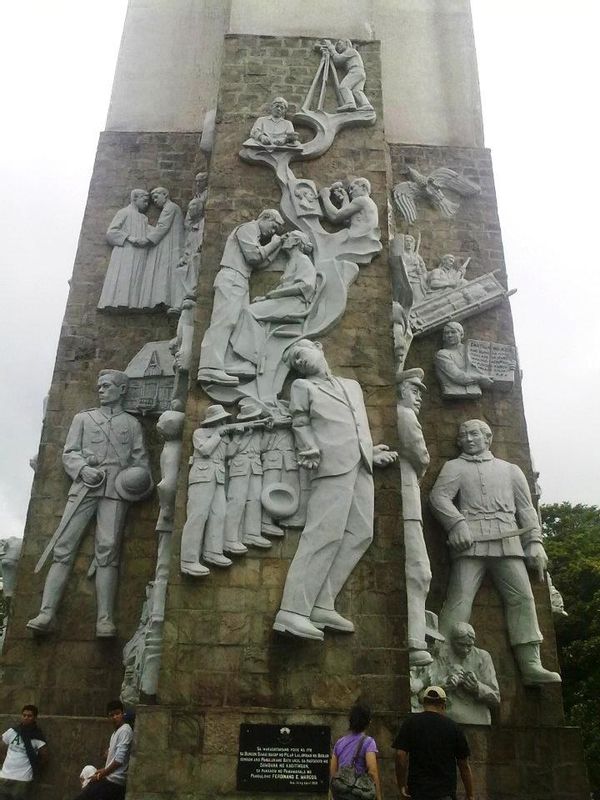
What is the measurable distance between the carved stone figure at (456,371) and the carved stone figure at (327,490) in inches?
97.1

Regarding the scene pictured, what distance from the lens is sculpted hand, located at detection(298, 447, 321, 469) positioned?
24.5 feet

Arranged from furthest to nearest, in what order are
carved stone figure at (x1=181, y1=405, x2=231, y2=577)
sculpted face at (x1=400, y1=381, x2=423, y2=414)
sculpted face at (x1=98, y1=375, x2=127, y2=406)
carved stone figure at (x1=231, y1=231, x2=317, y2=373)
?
1. sculpted face at (x1=98, y1=375, x2=127, y2=406)
2. sculpted face at (x1=400, y1=381, x2=423, y2=414)
3. carved stone figure at (x1=231, y1=231, x2=317, y2=373)
4. carved stone figure at (x1=181, y1=405, x2=231, y2=577)

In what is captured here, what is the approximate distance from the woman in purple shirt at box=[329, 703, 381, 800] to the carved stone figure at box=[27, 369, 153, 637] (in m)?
4.66

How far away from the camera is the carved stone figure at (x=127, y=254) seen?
11.1 metres

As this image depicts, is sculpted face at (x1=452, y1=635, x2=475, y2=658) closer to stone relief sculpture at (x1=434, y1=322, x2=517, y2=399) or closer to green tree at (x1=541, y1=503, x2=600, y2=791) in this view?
stone relief sculpture at (x1=434, y1=322, x2=517, y2=399)

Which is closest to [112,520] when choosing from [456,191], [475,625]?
[475,625]

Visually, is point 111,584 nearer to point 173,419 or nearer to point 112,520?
point 112,520

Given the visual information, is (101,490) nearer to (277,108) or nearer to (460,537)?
(460,537)

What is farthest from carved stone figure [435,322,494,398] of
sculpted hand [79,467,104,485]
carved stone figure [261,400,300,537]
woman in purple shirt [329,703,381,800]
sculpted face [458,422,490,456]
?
woman in purple shirt [329,703,381,800]

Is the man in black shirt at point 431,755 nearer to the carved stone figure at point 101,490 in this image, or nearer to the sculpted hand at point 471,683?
the sculpted hand at point 471,683

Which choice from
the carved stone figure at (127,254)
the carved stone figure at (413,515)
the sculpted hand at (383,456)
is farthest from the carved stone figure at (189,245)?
the sculpted hand at (383,456)

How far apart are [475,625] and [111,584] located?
4.34 m

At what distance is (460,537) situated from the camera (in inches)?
351

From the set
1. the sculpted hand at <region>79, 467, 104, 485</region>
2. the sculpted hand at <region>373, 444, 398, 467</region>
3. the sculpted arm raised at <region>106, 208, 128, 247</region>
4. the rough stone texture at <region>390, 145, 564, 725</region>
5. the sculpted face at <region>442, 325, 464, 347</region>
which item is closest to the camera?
the sculpted hand at <region>373, 444, 398, 467</region>
